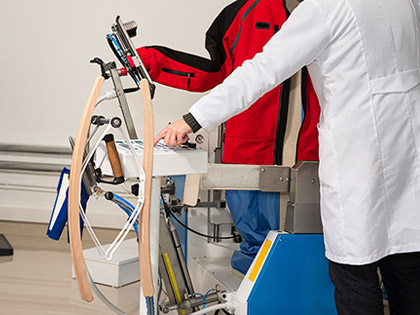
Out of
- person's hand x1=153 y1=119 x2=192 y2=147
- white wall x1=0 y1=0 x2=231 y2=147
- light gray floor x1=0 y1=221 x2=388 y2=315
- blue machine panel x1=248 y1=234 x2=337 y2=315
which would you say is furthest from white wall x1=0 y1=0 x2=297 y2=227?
person's hand x1=153 y1=119 x2=192 y2=147

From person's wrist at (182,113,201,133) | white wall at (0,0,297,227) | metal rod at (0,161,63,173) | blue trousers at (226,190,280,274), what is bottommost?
blue trousers at (226,190,280,274)

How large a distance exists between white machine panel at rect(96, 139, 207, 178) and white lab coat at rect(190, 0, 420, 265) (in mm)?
115

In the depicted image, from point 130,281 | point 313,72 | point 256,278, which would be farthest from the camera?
point 130,281

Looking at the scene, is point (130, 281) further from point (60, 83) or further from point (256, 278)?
point (60, 83)

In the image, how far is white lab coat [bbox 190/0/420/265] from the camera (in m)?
1.17

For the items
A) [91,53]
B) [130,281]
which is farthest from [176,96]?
[130,281]

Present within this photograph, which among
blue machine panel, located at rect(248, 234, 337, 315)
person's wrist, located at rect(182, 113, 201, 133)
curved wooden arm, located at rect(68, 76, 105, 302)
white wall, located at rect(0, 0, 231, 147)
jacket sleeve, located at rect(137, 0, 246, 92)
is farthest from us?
white wall, located at rect(0, 0, 231, 147)

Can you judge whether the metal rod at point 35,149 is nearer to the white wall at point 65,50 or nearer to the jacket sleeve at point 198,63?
the white wall at point 65,50

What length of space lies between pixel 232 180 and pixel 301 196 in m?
0.23

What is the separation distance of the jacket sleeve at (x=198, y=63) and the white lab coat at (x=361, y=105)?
0.73 metres

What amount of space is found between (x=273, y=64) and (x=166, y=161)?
374 millimetres

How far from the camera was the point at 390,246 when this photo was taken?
46.8 inches

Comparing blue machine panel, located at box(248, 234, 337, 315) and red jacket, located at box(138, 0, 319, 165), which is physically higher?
red jacket, located at box(138, 0, 319, 165)

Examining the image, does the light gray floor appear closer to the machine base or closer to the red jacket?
the machine base
